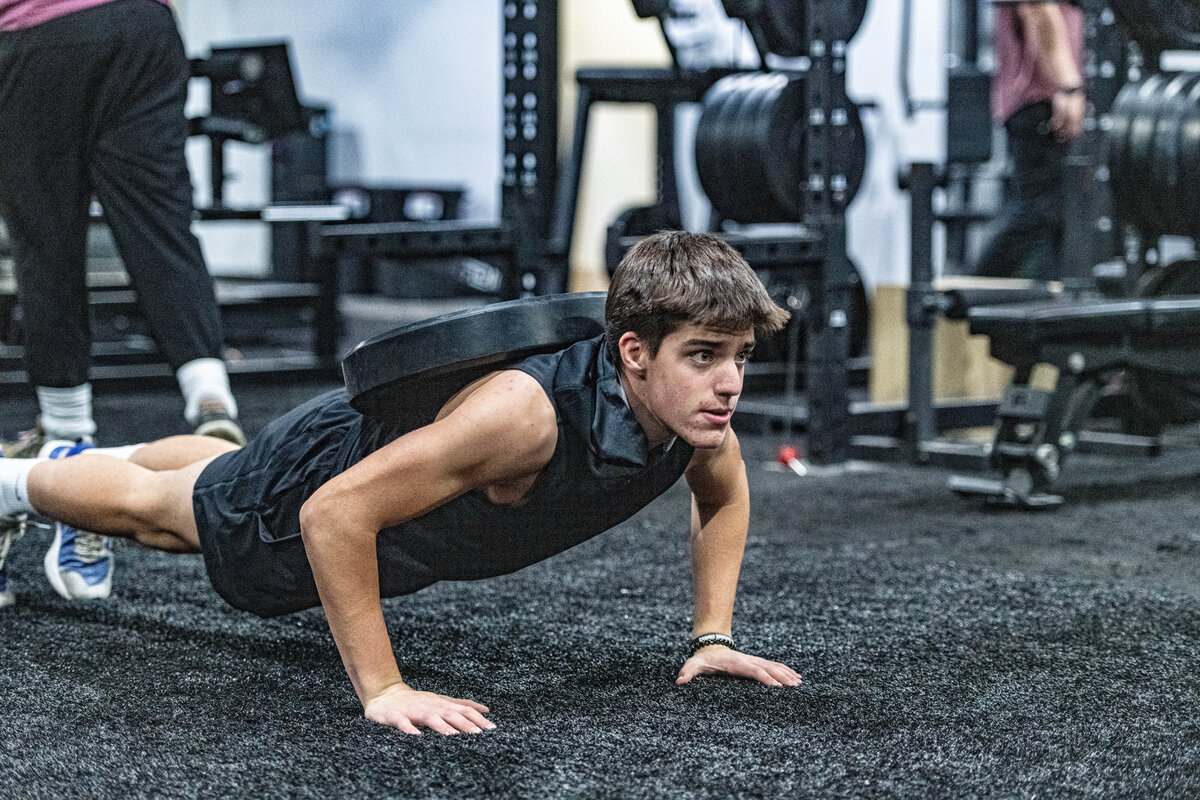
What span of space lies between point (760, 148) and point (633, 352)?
7.06 ft

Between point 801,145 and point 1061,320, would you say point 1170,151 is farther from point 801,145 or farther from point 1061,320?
point 801,145

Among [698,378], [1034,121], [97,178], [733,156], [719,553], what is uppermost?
[1034,121]

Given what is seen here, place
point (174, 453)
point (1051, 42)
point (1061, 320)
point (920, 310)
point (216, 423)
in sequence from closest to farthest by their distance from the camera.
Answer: point (174, 453), point (216, 423), point (1061, 320), point (920, 310), point (1051, 42)

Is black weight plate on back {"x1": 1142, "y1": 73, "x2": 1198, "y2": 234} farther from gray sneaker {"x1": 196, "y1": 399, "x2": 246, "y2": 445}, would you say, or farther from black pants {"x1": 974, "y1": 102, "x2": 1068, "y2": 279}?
gray sneaker {"x1": 196, "y1": 399, "x2": 246, "y2": 445}

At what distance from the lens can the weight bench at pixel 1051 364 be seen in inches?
108

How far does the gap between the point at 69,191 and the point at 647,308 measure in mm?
1436

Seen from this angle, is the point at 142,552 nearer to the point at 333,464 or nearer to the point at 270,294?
the point at 333,464

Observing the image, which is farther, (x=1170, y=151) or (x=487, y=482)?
(x=1170, y=151)

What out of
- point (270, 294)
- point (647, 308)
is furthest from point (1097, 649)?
point (270, 294)

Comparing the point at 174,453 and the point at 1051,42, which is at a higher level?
the point at 1051,42

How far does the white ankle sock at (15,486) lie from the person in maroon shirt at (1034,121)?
11.0ft

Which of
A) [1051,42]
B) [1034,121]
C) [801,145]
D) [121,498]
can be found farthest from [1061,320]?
[1034,121]

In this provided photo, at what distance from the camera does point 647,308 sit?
1.31 meters

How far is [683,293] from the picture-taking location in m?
1.30
